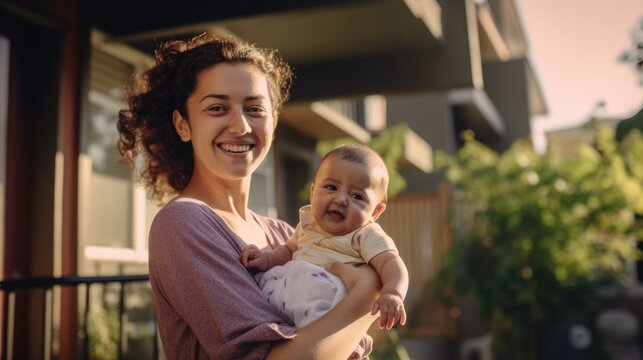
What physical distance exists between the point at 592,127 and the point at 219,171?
30.8ft

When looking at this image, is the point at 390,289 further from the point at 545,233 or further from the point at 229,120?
the point at 545,233

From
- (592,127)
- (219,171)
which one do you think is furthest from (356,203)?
(592,127)

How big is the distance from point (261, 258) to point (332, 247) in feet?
0.64

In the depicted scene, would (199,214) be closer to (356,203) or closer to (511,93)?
(356,203)

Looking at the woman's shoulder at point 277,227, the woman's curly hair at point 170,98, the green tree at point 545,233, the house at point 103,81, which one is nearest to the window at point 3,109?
the house at point 103,81

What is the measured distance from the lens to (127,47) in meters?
5.74

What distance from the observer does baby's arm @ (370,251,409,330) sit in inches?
69.5

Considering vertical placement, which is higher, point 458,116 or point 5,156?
point 458,116

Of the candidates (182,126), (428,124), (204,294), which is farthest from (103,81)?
(428,124)

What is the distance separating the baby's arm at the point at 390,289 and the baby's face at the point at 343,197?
0.49 ft

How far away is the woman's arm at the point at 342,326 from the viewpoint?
5.84 feet

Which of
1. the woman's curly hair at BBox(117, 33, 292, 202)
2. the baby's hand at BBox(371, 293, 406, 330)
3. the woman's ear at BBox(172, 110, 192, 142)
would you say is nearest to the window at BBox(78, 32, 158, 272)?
the woman's curly hair at BBox(117, 33, 292, 202)

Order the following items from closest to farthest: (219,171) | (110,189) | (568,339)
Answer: (219,171) → (110,189) → (568,339)

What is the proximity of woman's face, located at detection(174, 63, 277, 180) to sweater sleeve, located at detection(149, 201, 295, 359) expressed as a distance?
0.21 meters
